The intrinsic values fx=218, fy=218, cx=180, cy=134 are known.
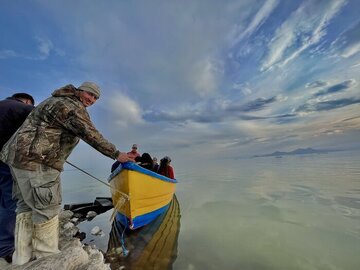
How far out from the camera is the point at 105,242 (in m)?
6.63

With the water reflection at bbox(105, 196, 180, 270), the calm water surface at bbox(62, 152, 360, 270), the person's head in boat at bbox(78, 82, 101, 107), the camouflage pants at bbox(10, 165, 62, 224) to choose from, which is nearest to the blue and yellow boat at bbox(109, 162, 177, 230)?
the water reflection at bbox(105, 196, 180, 270)

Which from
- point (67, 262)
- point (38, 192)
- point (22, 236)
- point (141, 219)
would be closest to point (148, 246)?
point (141, 219)

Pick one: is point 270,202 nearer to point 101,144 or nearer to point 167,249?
point 167,249

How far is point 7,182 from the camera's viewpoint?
3.45 meters

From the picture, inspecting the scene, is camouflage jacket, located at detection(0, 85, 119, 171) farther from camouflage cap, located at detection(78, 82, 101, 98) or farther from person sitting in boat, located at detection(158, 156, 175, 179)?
person sitting in boat, located at detection(158, 156, 175, 179)

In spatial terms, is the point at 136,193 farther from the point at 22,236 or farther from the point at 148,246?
the point at 22,236

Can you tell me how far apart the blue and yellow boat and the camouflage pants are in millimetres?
3241

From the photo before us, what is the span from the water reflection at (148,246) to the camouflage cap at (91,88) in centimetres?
368

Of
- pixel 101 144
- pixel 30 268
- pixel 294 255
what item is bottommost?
pixel 294 255

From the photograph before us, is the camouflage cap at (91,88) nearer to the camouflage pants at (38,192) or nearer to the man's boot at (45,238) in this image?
the camouflage pants at (38,192)

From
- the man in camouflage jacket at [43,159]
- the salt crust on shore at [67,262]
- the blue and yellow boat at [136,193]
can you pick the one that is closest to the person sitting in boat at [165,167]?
the blue and yellow boat at [136,193]

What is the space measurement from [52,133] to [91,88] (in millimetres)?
794

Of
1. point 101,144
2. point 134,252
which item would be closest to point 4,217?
point 101,144

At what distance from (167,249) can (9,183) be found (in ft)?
12.8
